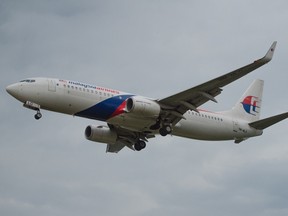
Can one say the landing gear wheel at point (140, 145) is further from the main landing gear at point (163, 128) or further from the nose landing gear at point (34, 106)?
the nose landing gear at point (34, 106)

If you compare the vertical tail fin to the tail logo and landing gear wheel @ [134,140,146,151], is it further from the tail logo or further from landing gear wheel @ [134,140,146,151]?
landing gear wheel @ [134,140,146,151]

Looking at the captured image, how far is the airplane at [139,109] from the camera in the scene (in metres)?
54.1

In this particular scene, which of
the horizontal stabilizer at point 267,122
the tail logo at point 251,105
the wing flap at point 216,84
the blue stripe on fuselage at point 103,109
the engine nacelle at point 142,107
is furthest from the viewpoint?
A: the tail logo at point 251,105

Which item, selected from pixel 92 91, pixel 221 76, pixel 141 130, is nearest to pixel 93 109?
pixel 92 91

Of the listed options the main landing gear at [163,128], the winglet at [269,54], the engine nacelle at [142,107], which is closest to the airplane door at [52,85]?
the engine nacelle at [142,107]

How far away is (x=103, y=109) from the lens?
180 ft

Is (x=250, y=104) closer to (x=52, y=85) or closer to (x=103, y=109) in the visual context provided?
(x=103, y=109)

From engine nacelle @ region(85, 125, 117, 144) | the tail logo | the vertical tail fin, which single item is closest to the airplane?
engine nacelle @ region(85, 125, 117, 144)

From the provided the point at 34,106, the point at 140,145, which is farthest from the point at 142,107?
the point at 34,106

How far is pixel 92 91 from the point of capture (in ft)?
180

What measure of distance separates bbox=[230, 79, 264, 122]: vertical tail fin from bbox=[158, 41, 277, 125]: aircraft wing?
25.3 ft

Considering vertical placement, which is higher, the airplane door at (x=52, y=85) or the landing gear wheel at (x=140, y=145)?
the airplane door at (x=52, y=85)

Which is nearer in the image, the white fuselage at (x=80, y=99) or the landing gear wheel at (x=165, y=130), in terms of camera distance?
the white fuselage at (x=80, y=99)

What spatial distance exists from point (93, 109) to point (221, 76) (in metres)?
9.65
